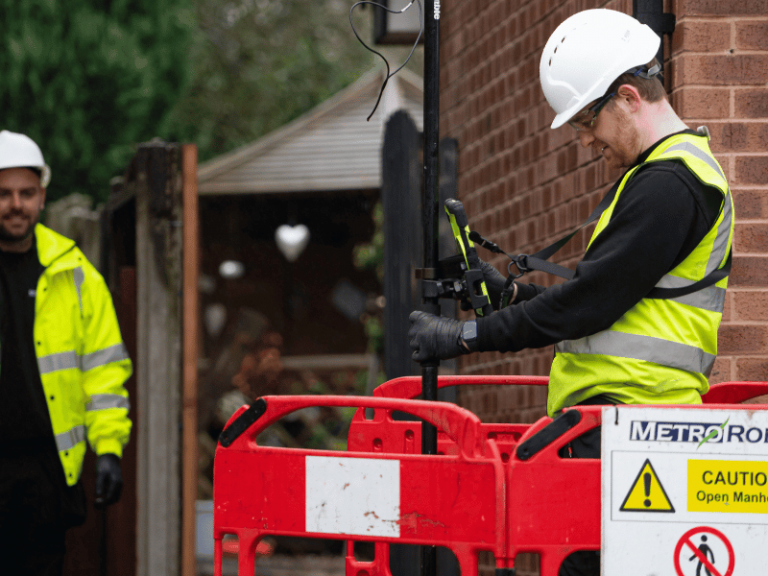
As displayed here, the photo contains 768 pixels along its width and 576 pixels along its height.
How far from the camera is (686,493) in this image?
241cm

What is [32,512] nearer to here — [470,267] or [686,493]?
[470,267]

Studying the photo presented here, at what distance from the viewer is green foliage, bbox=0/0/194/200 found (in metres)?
17.8

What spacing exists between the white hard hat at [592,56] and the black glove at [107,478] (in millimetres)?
2756

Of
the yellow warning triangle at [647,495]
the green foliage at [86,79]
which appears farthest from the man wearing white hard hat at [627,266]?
the green foliage at [86,79]

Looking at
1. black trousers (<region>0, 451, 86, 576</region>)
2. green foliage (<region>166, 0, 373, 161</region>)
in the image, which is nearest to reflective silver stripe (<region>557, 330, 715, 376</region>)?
black trousers (<region>0, 451, 86, 576</region>)

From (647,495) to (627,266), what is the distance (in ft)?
1.70

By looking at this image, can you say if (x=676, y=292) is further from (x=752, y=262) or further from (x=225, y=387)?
(x=225, y=387)

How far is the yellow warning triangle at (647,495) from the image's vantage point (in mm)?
2412

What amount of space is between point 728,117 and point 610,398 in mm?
1504

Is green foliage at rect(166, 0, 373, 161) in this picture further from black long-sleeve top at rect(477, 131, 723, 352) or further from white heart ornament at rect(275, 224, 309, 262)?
black long-sleeve top at rect(477, 131, 723, 352)

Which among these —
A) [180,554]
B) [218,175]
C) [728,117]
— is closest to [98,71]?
[218,175]

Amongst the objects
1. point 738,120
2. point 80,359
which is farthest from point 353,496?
point 80,359

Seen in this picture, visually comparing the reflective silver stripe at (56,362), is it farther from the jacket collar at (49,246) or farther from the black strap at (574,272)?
the black strap at (574,272)

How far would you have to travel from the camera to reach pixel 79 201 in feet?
26.9
